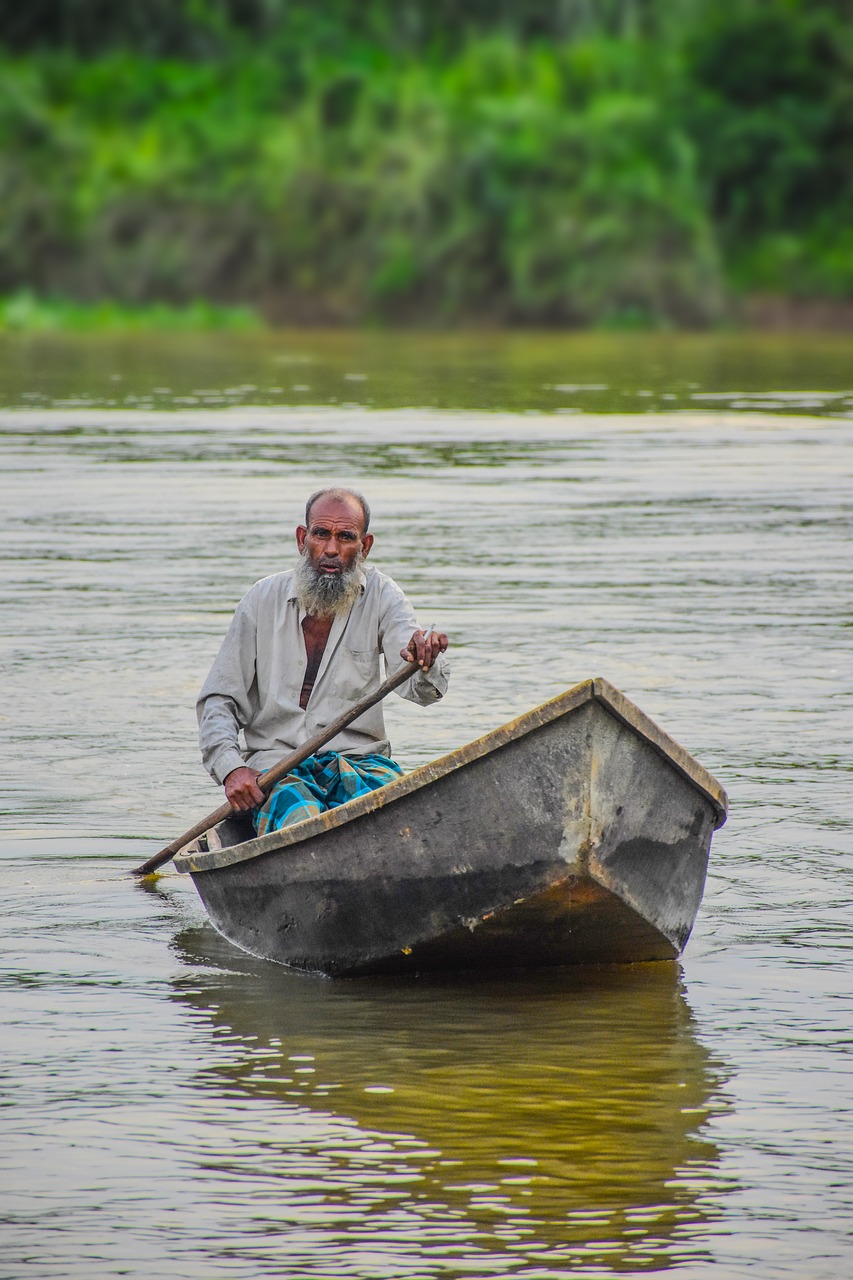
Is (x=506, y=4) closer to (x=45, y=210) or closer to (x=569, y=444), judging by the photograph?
(x=45, y=210)

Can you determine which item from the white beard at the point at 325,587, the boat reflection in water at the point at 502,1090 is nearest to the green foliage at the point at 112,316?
the white beard at the point at 325,587

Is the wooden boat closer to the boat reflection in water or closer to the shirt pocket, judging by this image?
the boat reflection in water

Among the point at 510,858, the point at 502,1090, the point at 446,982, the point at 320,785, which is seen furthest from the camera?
the point at 320,785

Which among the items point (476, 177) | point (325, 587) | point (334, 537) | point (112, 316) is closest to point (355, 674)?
point (325, 587)

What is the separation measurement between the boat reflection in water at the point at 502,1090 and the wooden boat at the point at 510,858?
131 millimetres

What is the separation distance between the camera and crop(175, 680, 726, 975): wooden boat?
5980 millimetres

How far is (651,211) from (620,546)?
147 feet

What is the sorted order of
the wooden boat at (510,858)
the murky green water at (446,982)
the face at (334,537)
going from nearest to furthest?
the murky green water at (446,982) < the wooden boat at (510,858) < the face at (334,537)

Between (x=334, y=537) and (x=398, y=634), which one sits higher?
(x=334, y=537)

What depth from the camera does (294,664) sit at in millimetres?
6824

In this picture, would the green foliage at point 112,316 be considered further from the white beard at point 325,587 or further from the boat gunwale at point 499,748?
the boat gunwale at point 499,748

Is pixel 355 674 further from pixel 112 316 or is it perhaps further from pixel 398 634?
pixel 112 316

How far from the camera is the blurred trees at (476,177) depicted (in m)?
59.7

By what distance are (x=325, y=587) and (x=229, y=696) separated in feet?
1.43
